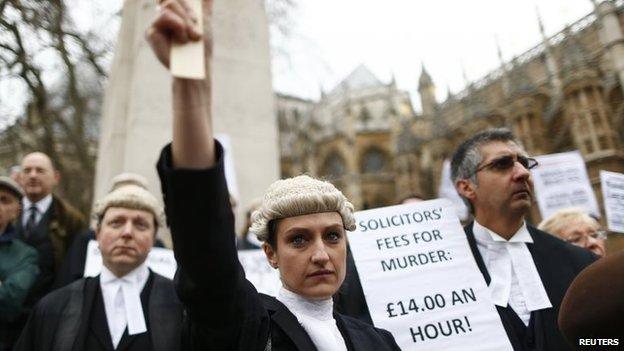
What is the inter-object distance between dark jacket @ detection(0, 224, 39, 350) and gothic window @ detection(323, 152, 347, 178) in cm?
3995

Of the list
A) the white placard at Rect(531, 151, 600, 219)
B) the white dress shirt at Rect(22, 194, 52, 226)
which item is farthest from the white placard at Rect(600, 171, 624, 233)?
the white dress shirt at Rect(22, 194, 52, 226)

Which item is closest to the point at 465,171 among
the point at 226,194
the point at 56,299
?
the point at 226,194

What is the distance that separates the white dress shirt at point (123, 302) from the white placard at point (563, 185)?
220 inches

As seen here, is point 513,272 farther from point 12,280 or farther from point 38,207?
point 38,207

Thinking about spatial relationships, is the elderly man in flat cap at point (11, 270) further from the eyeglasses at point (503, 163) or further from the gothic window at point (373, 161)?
the gothic window at point (373, 161)

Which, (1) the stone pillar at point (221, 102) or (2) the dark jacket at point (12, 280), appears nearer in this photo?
(2) the dark jacket at point (12, 280)

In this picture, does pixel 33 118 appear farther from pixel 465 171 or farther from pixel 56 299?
pixel 465 171

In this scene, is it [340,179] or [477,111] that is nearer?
[477,111]

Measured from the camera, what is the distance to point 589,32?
2838 centimetres

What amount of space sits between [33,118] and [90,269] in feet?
28.2

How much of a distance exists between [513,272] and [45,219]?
11.8 feet

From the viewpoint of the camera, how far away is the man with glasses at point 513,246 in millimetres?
2445

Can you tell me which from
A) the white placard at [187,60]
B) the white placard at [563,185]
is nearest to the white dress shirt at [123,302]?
the white placard at [187,60]

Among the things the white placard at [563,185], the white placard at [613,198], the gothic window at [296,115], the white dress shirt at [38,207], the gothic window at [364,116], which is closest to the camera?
the white dress shirt at [38,207]
